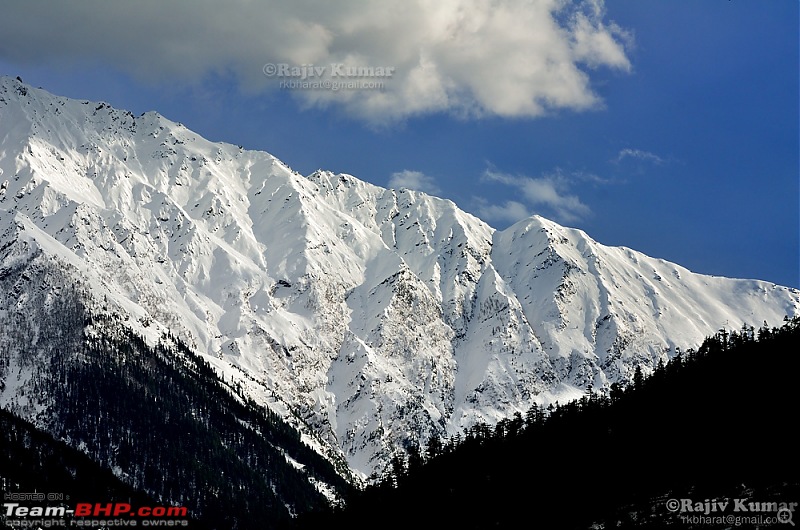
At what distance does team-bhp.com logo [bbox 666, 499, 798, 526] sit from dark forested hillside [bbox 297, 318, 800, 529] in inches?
70.0

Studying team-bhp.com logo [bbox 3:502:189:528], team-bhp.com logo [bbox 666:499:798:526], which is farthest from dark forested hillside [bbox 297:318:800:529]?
team-bhp.com logo [bbox 3:502:189:528]

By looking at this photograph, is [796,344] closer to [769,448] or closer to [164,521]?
[769,448]

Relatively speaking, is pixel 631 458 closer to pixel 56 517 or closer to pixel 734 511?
pixel 734 511

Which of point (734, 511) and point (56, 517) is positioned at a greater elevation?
point (56, 517)

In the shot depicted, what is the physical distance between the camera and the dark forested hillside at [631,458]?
10325cm

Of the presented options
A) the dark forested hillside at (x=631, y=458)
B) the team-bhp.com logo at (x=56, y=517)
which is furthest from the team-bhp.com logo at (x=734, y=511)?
the team-bhp.com logo at (x=56, y=517)

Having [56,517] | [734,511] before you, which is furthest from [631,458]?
[56,517]

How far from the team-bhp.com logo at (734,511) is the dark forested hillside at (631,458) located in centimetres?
178

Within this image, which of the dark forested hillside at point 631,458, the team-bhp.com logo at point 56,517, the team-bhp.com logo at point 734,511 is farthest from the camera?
the team-bhp.com logo at point 56,517

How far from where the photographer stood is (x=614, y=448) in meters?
129

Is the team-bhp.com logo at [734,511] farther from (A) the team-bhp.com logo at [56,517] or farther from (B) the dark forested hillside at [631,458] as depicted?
(A) the team-bhp.com logo at [56,517]

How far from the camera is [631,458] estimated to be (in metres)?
124

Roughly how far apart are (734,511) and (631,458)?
123ft

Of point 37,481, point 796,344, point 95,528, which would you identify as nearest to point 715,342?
point 796,344
